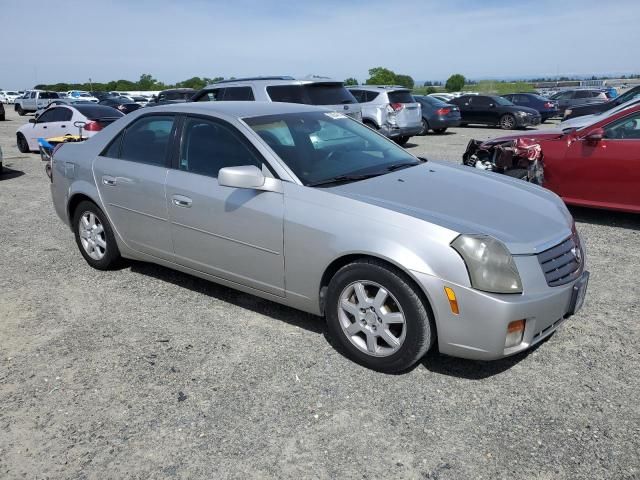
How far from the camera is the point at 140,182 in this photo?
4.51 m

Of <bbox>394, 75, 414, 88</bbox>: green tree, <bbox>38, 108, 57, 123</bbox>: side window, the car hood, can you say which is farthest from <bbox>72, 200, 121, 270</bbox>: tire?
<bbox>394, 75, 414, 88</bbox>: green tree

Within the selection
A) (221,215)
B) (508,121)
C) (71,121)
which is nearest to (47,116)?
(71,121)

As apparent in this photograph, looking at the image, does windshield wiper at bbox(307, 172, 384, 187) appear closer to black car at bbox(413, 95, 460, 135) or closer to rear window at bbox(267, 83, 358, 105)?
rear window at bbox(267, 83, 358, 105)

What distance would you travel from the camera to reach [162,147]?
4.49 m

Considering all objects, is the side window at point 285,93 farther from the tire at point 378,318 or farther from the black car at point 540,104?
the black car at point 540,104

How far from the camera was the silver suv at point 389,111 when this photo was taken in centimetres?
1430

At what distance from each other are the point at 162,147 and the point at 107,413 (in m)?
2.20

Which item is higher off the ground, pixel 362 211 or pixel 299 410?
pixel 362 211

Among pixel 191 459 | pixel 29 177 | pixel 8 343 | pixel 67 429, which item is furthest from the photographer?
pixel 29 177

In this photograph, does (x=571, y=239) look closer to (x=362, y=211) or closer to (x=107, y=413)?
(x=362, y=211)

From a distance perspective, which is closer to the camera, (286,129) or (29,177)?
(286,129)

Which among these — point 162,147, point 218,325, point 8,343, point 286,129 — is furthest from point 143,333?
point 286,129

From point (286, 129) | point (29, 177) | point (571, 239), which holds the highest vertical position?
point (286, 129)

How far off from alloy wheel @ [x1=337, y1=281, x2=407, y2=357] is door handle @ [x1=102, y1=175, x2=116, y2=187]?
244cm
